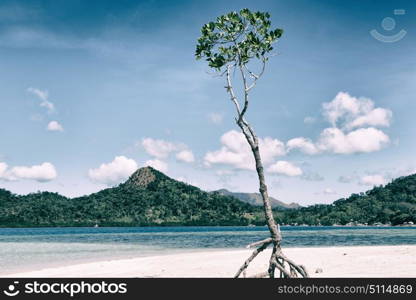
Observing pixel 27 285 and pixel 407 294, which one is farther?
pixel 27 285

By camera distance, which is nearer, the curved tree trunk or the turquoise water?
the curved tree trunk

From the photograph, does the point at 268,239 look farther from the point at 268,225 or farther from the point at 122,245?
the point at 122,245

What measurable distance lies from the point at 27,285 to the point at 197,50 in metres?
11.6

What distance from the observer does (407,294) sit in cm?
1566

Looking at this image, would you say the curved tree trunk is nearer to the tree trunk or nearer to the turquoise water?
the tree trunk

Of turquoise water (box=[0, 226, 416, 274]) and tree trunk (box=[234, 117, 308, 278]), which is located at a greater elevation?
tree trunk (box=[234, 117, 308, 278])

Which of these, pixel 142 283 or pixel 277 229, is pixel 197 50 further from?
pixel 142 283

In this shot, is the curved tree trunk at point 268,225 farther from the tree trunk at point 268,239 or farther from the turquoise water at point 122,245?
the turquoise water at point 122,245

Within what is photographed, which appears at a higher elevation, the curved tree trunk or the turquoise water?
the curved tree trunk

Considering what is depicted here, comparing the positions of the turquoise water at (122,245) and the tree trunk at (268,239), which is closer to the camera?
the tree trunk at (268,239)

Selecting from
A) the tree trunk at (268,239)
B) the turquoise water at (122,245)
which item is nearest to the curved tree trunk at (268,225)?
the tree trunk at (268,239)

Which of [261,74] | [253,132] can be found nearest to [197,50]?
[261,74]

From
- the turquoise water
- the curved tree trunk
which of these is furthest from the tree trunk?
the turquoise water

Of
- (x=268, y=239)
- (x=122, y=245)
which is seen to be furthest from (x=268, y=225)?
(x=122, y=245)
